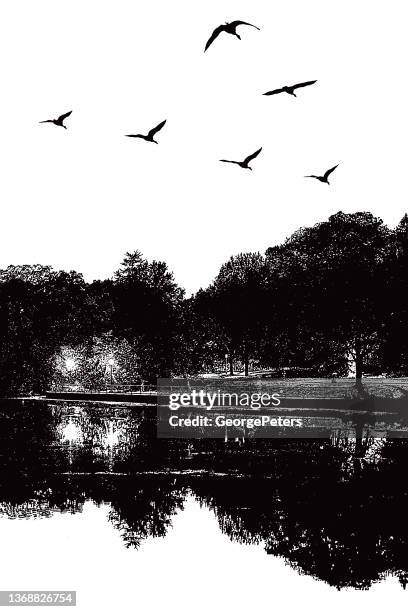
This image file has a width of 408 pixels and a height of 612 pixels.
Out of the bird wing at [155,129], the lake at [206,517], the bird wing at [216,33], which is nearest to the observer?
the bird wing at [216,33]

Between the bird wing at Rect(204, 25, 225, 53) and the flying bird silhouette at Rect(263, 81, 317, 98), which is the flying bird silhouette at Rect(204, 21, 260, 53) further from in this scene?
the flying bird silhouette at Rect(263, 81, 317, 98)

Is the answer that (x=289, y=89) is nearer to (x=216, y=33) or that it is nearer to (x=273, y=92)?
(x=273, y=92)

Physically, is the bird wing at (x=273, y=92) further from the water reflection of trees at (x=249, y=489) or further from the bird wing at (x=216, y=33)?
the water reflection of trees at (x=249, y=489)

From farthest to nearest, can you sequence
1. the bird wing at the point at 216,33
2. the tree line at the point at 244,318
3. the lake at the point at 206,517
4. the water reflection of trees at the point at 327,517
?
1. the tree line at the point at 244,318
2. the water reflection of trees at the point at 327,517
3. the lake at the point at 206,517
4. the bird wing at the point at 216,33

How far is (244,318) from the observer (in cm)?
8800

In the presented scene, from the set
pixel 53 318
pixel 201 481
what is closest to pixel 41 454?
pixel 201 481

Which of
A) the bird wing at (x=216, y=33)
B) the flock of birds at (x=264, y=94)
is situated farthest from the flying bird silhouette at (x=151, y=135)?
the bird wing at (x=216, y=33)

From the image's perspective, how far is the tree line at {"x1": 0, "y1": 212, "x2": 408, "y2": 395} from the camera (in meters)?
63.8

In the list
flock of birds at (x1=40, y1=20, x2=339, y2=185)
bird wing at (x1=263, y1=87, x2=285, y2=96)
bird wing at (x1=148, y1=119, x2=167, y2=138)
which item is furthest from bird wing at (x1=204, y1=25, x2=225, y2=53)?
bird wing at (x1=148, y1=119, x2=167, y2=138)

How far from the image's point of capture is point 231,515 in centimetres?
2191

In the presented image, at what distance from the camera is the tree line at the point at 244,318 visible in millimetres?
63781

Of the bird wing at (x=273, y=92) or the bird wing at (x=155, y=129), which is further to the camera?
the bird wing at (x=155, y=129)

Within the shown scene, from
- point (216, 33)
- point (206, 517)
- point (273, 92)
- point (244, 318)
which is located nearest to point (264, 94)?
point (273, 92)

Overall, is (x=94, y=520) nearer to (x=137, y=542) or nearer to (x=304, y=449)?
(x=137, y=542)
